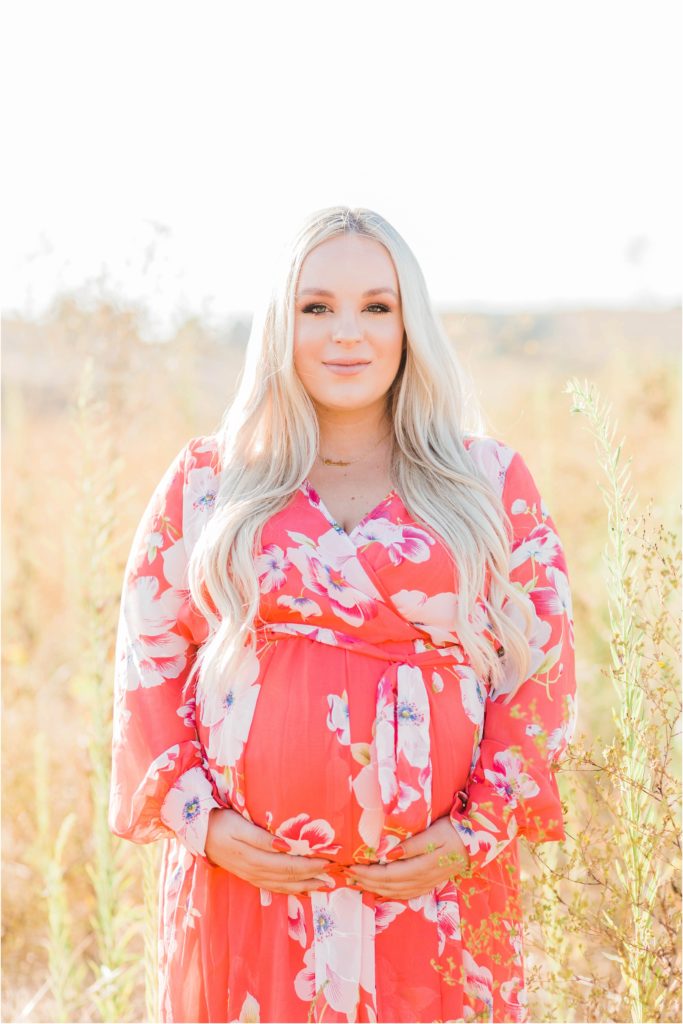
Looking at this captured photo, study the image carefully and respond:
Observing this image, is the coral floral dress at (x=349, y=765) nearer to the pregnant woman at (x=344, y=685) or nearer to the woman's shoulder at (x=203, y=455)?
the pregnant woman at (x=344, y=685)

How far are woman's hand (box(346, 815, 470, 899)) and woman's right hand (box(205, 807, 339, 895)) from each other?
0.08 metres

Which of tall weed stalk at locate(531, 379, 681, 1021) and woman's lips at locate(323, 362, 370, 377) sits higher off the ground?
woman's lips at locate(323, 362, 370, 377)

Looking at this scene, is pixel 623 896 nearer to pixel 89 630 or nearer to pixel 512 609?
pixel 512 609

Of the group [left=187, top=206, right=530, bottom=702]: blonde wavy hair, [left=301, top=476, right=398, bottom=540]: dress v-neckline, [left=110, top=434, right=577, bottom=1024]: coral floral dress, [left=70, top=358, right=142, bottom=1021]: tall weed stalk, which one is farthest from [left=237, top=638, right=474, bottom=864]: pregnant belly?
[left=70, top=358, right=142, bottom=1021]: tall weed stalk

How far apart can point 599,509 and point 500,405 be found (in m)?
3.33

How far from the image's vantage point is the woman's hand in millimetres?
1853

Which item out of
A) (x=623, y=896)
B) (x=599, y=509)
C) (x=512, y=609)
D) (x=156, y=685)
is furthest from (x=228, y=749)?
(x=599, y=509)

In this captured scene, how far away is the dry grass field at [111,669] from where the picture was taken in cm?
173

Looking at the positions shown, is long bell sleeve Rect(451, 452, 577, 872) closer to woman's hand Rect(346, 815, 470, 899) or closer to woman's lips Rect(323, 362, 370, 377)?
woman's hand Rect(346, 815, 470, 899)

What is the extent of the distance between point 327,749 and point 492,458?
724 millimetres

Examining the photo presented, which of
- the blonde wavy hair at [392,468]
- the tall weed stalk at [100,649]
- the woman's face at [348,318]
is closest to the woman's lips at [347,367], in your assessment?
the woman's face at [348,318]

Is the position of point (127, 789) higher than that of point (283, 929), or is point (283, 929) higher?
point (127, 789)

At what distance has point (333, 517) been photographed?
2.11 m

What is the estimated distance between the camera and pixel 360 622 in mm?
1935
